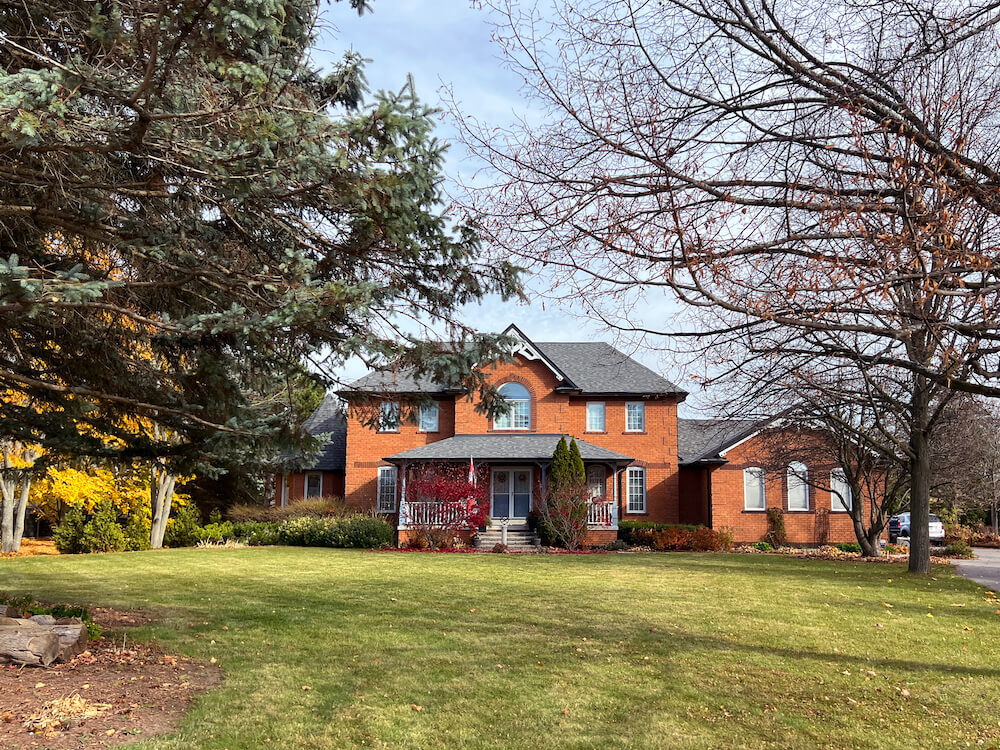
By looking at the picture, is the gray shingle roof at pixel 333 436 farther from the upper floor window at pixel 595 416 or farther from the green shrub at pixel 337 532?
the upper floor window at pixel 595 416

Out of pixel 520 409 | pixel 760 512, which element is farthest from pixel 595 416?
pixel 760 512

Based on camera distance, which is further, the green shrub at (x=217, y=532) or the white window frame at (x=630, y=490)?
the white window frame at (x=630, y=490)

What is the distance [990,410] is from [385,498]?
2130 centimetres

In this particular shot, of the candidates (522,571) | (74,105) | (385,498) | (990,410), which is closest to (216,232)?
(74,105)

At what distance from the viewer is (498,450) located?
1125 inches

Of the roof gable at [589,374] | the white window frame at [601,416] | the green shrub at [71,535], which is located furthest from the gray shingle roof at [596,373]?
the green shrub at [71,535]

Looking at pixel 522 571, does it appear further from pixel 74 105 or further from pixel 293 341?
pixel 74 105

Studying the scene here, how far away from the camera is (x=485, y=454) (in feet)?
91.7

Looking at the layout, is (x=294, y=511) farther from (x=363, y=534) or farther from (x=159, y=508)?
(x=159, y=508)

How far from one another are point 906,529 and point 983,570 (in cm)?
2178

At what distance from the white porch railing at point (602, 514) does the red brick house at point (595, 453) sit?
7 centimetres

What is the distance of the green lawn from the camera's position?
5.76 m

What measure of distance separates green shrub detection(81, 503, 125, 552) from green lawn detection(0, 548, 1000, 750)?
8.34m

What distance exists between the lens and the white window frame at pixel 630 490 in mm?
30750
